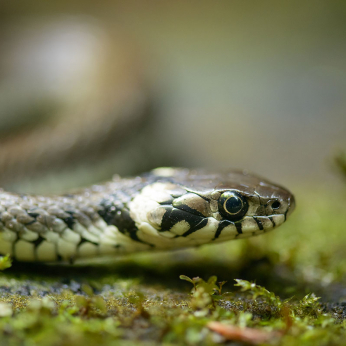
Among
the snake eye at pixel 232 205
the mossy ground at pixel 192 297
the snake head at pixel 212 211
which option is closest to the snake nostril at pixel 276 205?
the snake head at pixel 212 211

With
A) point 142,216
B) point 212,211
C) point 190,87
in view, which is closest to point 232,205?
point 212,211

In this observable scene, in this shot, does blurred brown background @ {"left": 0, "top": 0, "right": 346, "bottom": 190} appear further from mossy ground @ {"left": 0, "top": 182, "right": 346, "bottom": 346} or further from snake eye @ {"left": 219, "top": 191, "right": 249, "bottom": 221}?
snake eye @ {"left": 219, "top": 191, "right": 249, "bottom": 221}

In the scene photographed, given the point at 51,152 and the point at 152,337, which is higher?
the point at 51,152

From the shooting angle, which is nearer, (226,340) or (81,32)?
(226,340)

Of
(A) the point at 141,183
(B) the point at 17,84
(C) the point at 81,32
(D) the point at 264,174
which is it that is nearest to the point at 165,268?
(A) the point at 141,183

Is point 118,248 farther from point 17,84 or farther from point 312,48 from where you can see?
point 312,48

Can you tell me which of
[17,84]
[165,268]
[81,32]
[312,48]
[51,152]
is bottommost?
[165,268]

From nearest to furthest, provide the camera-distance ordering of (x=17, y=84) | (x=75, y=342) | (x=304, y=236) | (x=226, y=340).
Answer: (x=75, y=342) < (x=226, y=340) < (x=304, y=236) < (x=17, y=84)

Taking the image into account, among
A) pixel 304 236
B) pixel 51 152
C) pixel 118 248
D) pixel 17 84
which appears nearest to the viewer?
pixel 118 248
